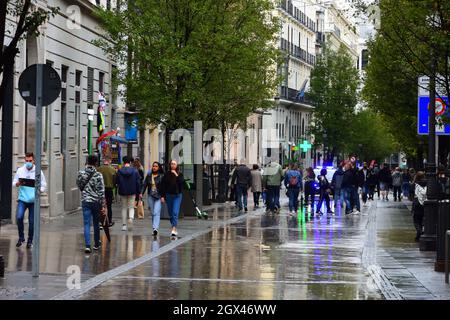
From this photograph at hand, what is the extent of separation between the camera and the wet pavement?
1369cm

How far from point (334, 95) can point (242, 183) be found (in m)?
59.3

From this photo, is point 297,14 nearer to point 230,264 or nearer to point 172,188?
point 172,188

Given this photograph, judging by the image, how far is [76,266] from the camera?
16469 mm

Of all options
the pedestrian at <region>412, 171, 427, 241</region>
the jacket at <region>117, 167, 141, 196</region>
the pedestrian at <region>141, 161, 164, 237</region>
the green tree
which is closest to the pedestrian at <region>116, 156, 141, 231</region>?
the jacket at <region>117, 167, 141, 196</region>

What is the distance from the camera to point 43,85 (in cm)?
1437

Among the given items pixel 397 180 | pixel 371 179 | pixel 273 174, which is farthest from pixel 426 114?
pixel 397 180

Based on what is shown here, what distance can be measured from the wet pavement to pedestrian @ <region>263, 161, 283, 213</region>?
6.99 metres

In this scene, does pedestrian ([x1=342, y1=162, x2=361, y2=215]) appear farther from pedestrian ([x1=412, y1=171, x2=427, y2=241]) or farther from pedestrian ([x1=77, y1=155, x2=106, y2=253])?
pedestrian ([x1=77, y1=155, x2=106, y2=253])

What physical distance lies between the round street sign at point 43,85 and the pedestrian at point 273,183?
2070cm

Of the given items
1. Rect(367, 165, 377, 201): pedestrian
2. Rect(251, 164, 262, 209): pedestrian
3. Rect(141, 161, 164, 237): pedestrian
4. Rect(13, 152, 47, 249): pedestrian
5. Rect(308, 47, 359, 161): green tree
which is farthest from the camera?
Rect(308, 47, 359, 161): green tree

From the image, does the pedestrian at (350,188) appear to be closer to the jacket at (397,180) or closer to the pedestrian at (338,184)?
the pedestrian at (338,184)

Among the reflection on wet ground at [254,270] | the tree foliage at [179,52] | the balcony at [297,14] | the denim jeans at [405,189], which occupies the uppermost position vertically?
the balcony at [297,14]

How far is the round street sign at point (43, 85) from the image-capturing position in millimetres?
14328

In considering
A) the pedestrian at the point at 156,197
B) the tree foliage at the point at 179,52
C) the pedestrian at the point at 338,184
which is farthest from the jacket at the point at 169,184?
the pedestrian at the point at 338,184
